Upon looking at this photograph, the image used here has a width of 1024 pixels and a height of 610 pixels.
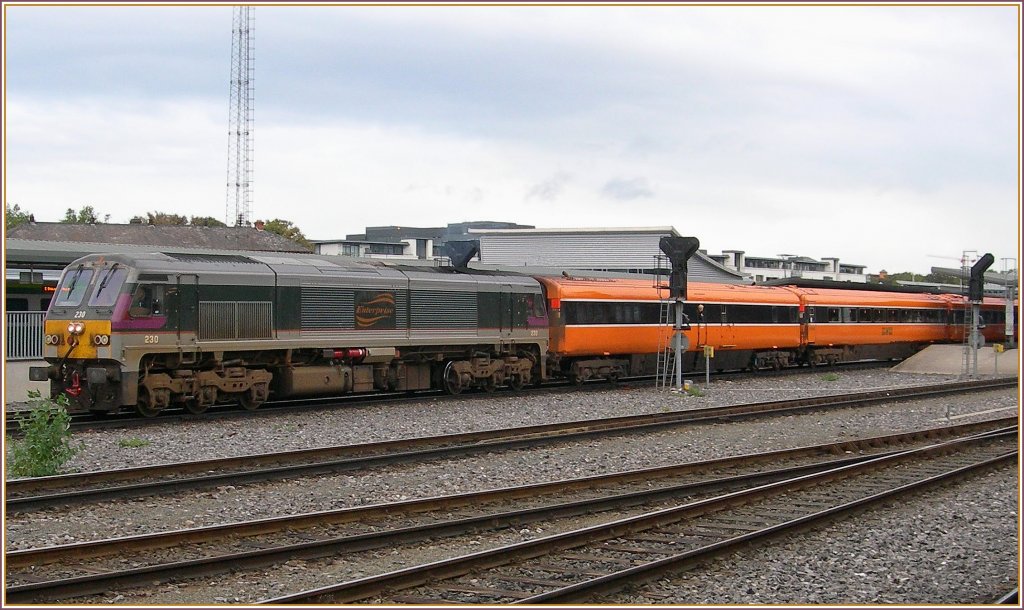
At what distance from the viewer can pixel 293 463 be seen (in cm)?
1477

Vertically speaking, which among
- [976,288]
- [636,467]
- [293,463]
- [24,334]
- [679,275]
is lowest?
[636,467]

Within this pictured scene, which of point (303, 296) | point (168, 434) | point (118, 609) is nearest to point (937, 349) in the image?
point (303, 296)

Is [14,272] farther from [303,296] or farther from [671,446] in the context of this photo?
[671,446]

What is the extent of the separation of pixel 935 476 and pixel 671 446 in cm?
456

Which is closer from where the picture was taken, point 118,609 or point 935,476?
point 118,609

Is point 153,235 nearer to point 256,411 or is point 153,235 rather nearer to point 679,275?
point 679,275

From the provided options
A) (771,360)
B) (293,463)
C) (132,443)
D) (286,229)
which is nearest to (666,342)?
(771,360)

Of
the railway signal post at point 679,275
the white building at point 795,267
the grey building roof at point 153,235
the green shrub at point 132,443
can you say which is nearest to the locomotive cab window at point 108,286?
the green shrub at point 132,443

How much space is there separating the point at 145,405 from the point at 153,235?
30.2 m

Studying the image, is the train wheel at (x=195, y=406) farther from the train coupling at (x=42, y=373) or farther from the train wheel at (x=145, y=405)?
the train coupling at (x=42, y=373)

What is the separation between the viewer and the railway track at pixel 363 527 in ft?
29.2

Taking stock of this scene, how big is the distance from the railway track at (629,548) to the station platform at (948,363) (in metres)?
26.1

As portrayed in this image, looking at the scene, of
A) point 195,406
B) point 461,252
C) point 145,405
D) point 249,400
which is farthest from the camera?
point 461,252

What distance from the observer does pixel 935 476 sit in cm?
1438
